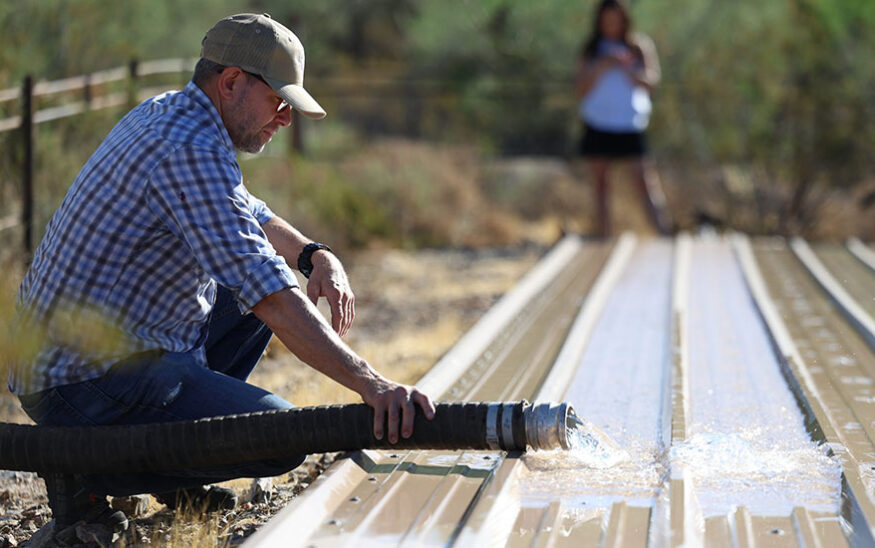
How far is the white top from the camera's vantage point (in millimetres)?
8938

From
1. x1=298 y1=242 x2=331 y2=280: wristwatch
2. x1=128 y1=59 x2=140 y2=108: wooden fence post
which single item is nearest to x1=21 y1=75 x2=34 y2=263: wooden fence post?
x1=128 y1=59 x2=140 y2=108: wooden fence post

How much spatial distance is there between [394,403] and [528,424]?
1.37 ft

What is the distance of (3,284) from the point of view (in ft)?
18.3

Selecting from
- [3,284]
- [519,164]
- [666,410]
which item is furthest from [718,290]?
[519,164]

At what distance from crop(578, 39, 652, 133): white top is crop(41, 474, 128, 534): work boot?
6.30 m

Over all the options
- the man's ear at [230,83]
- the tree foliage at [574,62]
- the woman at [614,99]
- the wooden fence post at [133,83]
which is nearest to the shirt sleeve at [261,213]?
the man's ear at [230,83]

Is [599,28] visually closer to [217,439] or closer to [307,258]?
[307,258]

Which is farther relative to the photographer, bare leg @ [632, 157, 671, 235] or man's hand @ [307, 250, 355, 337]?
bare leg @ [632, 157, 671, 235]

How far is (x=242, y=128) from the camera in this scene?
10.9 ft

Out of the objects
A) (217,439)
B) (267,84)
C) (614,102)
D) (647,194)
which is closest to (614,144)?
(614,102)

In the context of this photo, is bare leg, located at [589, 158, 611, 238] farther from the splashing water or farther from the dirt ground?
the splashing water

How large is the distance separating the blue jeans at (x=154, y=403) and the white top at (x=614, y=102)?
6068 mm

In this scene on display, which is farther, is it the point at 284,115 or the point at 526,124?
the point at 526,124

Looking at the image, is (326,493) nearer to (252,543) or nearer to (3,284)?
(252,543)
